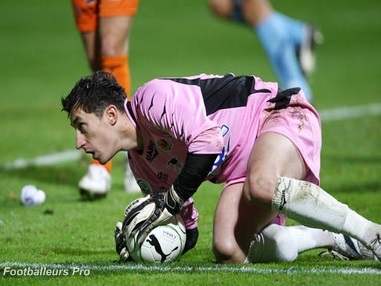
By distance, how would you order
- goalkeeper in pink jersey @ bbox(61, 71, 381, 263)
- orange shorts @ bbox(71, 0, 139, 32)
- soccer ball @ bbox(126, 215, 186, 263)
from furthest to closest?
orange shorts @ bbox(71, 0, 139, 32)
soccer ball @ bbox(126, 215, 186, 263)
goalkeeper in pink jersey @ bbox(61, 71, 381, 263)

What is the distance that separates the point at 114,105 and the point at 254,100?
894 millimetres

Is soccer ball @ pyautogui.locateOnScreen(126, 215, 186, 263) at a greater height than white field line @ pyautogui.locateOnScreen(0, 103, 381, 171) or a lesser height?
greater

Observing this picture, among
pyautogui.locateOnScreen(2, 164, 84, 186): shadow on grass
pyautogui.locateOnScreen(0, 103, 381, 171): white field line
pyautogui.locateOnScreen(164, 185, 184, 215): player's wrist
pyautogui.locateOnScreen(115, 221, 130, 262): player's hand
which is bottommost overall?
pyautogui.locateOnScreen(0, 103, 381, 171): white field line

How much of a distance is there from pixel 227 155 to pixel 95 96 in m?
0.91

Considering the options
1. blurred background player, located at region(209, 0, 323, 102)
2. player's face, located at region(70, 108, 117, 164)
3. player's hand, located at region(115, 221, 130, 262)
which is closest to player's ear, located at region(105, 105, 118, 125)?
player's face, located at region(70, 108, 117, 164)

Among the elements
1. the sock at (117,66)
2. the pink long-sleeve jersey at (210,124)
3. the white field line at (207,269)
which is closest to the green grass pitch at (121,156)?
the white field line at (207,269)

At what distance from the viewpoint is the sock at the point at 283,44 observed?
34.2 feet

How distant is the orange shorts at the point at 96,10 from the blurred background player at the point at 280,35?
240 centimetres

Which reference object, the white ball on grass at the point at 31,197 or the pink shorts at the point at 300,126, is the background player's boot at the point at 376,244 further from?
the white ball on grass at the point at 31,197

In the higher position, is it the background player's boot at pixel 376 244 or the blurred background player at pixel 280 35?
the background player's boot at pixel 376 244

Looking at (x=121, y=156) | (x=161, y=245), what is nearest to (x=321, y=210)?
(x=161, y=245)

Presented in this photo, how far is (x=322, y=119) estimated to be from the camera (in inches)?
476

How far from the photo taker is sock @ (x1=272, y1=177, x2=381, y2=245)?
Answer: 5.24 m

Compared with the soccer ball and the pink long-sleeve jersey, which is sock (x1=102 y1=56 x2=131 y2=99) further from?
the soccer ball
